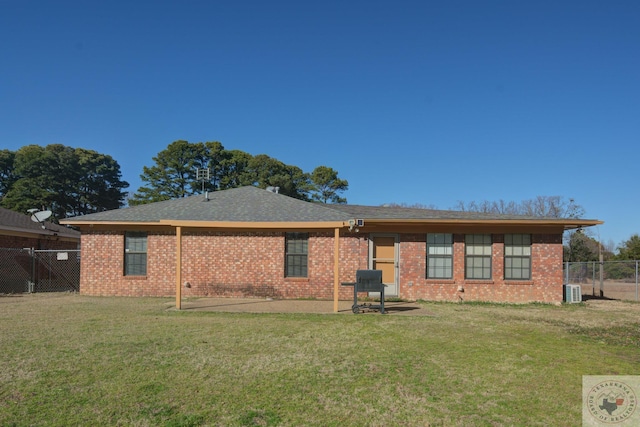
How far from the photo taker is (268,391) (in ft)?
15.6

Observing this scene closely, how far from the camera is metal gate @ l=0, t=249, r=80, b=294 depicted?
54.2 ft

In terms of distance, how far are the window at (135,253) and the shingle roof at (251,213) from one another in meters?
0.63

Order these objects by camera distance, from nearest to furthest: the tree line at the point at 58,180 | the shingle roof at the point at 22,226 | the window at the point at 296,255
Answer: the window at the point at 296,255
the shingle roof at the point at 22,226
the tree line at the point at 58,180

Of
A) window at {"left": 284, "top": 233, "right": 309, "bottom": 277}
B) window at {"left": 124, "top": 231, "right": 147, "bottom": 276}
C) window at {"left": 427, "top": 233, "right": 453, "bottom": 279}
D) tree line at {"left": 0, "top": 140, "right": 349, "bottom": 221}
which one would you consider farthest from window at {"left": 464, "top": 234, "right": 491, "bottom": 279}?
tree line at {"left": 0, "top": 140, "right": 349, "bottom": 221}

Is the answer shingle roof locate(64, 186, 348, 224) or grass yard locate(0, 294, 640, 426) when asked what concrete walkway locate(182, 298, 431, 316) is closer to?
grass yard locate(0, 294, 640, 426)

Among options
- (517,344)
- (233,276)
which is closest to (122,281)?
(233,276)

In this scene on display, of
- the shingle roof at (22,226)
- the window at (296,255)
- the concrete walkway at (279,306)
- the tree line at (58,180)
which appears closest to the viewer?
the concrete walkway at (279,306)

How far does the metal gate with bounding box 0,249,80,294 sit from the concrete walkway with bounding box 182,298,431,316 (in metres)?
6.59

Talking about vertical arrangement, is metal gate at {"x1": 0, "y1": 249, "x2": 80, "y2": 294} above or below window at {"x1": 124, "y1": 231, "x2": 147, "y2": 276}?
below

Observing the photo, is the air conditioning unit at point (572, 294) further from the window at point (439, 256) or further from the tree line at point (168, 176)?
the tree line at point (168, 176)

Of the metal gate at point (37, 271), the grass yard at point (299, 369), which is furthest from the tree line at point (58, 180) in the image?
the grass yard at point (299, 369)

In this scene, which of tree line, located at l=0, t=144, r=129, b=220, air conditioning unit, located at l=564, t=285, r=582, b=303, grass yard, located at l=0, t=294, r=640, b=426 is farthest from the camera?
tree line, located at l=0, t=144, r=129, b=220

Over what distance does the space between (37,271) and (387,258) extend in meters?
14.2

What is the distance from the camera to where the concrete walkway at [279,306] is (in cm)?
1091
